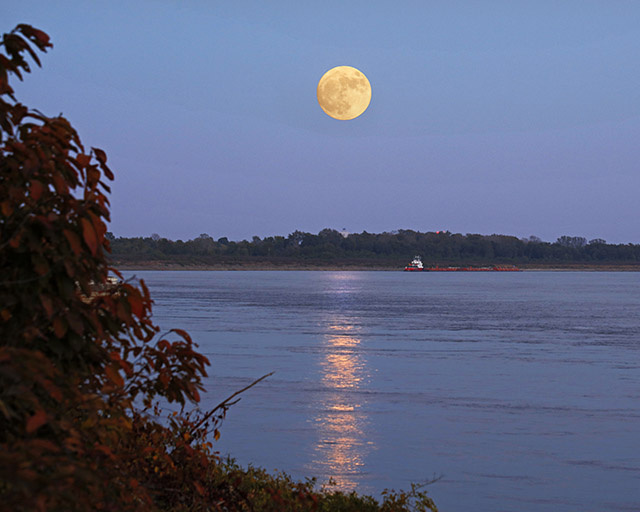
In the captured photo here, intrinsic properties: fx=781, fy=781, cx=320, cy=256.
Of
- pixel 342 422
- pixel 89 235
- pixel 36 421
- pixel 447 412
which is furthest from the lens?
pixel 447 412

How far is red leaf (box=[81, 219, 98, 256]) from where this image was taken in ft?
11.9

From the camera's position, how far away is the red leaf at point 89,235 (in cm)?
363

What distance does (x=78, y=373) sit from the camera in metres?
4.13

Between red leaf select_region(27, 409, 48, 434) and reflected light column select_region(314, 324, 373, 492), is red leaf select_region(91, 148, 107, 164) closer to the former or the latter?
red leaf select_region(27, 409, 48, 434)

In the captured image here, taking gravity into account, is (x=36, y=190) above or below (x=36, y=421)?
above

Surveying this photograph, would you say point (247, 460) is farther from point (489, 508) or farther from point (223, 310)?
point (223, 310)

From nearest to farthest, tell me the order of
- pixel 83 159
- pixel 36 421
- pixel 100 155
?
pixel 36 421 < pixel 83 159 < pixel 100 155

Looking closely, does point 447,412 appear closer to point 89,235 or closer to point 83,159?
point 83,159

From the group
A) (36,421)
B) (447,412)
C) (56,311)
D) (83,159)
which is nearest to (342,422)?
(447,412)

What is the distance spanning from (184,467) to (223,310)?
49.5 m

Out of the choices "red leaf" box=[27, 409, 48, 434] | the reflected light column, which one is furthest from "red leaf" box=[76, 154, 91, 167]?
the reflected light column

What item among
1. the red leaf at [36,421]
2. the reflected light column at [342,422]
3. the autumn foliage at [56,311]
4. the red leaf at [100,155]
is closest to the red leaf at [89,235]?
the autumn foliage at [56,311]

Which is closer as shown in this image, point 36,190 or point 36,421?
point 36,421

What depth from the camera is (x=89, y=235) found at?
3674 millimetres
